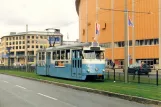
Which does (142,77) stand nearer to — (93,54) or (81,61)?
(93,54)

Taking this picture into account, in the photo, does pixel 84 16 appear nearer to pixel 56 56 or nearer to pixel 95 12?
pixel 95 12

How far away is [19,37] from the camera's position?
16525 centimetres

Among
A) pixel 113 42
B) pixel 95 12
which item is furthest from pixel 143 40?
pixel 95 12

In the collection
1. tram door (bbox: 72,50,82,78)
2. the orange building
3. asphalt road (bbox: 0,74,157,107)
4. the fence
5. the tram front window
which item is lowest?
asphalt road (bbox: 0,74,157,107)

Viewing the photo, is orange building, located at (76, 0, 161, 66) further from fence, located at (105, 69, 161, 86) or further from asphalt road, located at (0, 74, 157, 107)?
asphalt road, located at (0, 74, 157, 107)

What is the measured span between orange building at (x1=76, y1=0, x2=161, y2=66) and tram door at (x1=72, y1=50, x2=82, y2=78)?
1320 inches

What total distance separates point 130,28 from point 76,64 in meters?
49.3

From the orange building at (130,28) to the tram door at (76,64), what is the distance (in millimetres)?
33533

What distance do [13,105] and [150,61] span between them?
60227 millimetres

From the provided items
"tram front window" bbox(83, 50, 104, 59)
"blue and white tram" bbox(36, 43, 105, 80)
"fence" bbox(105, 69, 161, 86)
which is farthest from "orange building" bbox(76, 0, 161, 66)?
"fence" bbox(105, 69, 161, 86)

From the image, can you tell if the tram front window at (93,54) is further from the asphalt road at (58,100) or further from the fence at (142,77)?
the asphalt road at (58,100)

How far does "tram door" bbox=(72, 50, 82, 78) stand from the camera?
29031 mm

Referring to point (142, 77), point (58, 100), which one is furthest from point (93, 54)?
point (58, 100)

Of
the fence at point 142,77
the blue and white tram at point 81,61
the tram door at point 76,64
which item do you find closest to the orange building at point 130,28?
the blue and white tram at point 81,61
